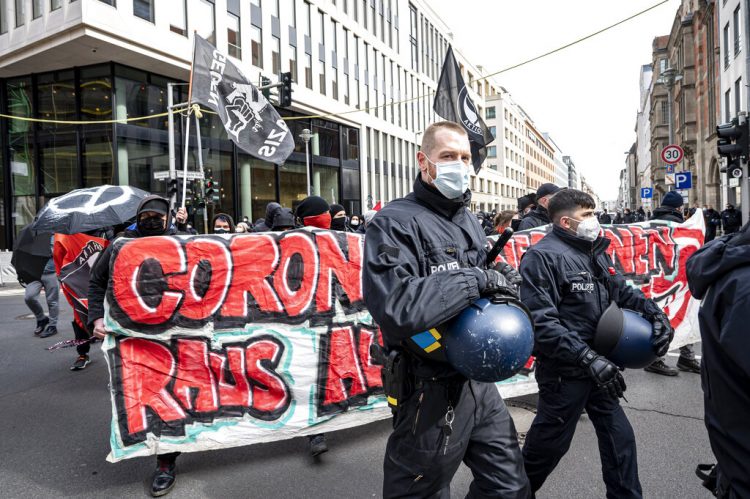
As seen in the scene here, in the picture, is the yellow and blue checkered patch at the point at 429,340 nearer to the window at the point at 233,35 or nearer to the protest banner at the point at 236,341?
the protest banner at the point at 236,341

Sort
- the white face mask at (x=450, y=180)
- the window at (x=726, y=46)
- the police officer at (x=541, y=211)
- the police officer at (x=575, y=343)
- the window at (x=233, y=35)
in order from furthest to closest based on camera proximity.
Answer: the window at (x=726, y=46) → the window at (x=233, y=35) → the police officer at (x=541, y=211) → the police officer at (x=575, y=343) → the white face mask at (x=450, y=180)

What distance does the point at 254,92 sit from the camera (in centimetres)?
741

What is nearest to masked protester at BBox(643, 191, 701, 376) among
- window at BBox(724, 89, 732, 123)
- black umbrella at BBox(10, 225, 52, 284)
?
black umbrella at BBox(10, 225, 52, 284)

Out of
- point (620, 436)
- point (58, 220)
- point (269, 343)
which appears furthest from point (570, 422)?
point (58, 220)

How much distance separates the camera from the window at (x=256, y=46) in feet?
83.8

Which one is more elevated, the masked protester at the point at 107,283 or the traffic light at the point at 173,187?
the traffic light at the point at 173,187

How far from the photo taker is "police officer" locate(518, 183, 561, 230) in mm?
6363

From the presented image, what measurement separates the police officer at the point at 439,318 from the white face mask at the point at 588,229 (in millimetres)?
978

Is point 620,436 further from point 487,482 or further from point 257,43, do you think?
point 257,43

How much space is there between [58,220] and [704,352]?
540 cm

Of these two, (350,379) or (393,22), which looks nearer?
(350,379)

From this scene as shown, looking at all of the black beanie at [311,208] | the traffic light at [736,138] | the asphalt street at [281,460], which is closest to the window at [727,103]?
the traffic light at [736,138]

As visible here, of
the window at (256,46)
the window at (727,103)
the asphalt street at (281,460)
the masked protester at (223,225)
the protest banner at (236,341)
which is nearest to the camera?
the asphalt street at (281,460)

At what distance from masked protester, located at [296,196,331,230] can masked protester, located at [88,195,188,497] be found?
148 cm
